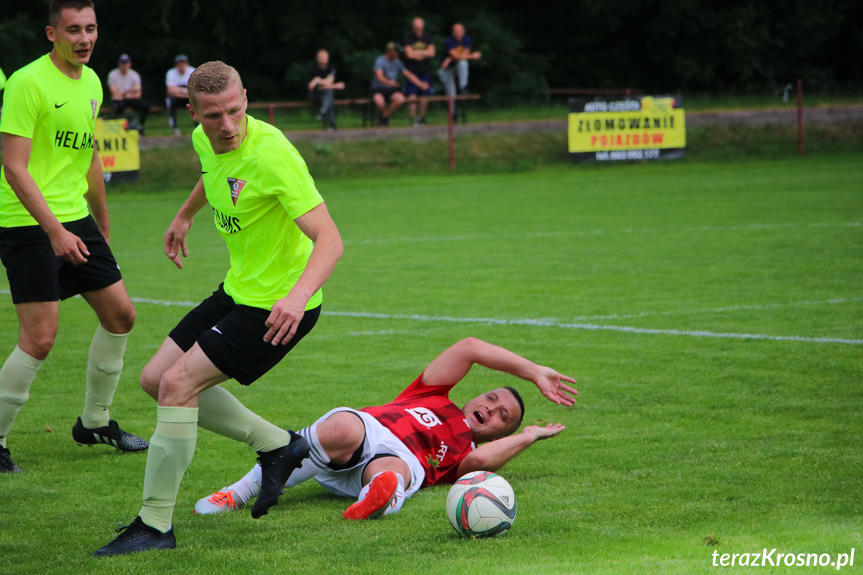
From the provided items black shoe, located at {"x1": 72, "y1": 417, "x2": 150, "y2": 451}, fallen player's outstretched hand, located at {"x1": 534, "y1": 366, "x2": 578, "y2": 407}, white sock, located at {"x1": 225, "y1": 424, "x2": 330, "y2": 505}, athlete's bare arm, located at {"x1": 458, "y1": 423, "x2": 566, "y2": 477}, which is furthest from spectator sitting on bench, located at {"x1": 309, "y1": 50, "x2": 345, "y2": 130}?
fallen player's outstretched hand, located at {"x1": 534, "y1": 366, "x2": 578, "y2": 407}

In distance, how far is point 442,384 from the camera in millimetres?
5484

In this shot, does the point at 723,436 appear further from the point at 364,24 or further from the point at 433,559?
the point at 364,24

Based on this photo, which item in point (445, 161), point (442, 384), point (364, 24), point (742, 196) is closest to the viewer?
point (442, 384)

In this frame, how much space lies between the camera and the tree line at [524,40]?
39531 mm

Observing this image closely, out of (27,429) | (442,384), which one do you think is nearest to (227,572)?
(442,384)

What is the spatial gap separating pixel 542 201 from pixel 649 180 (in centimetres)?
398

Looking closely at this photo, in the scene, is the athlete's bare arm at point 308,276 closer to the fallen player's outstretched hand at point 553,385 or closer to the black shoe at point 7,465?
the fallen player's outstretched hand at point 553,385

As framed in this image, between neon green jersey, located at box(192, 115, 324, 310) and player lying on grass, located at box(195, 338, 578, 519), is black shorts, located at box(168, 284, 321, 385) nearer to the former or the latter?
neon green jersey, located at box(192, 115, 324, 310)

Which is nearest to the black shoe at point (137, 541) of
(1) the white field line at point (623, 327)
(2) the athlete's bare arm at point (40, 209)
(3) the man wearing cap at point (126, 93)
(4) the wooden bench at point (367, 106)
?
(2) the athlete's bare arm at point (40, 209)

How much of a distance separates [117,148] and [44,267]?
728 inches

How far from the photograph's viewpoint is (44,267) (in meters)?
5.64

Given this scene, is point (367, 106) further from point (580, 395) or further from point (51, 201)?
point (51, 201)

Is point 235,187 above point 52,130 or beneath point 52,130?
beneath

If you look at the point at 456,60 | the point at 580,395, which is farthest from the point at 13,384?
the point at 456,60
